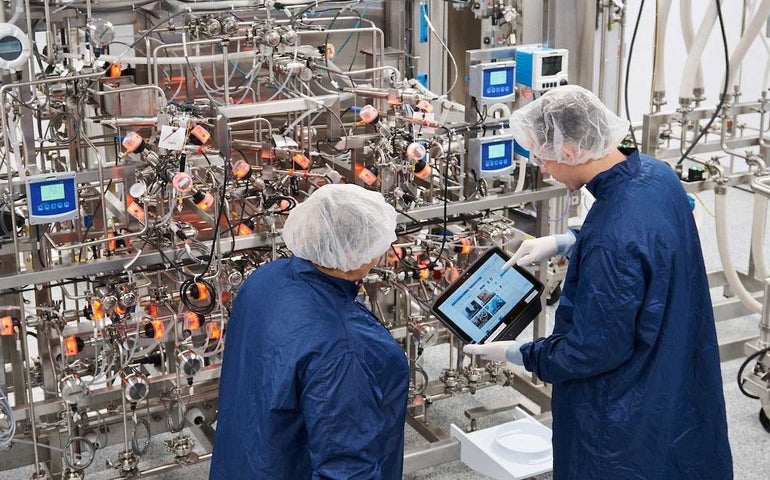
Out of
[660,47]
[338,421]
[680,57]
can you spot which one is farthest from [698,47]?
[680,57]

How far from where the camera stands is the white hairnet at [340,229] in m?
2.04

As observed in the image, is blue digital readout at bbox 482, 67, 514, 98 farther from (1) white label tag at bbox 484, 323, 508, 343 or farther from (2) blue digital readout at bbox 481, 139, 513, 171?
(1) white label tag at bbox 484, 323, 508, 343

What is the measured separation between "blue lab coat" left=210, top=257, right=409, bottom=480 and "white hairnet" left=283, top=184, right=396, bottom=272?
0.04m

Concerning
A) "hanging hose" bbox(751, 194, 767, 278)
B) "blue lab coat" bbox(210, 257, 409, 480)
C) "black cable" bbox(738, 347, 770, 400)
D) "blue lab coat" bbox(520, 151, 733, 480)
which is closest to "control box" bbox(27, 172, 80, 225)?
"blue lab coat" bbox(210, 257, 409, 480)

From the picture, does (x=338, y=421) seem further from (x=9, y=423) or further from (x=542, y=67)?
(x=542, y=67)

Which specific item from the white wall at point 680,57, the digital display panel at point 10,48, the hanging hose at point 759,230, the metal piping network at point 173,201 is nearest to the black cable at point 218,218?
the metal piping network at point 173,201

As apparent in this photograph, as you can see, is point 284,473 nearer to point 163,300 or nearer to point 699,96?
point 163,300

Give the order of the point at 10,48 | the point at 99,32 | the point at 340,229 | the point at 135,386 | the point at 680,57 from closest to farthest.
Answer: the point at 340,229
the point at 10,48
the point at 99,32
the point at 135,386
the point at 680,57

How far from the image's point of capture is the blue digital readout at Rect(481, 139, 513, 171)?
10.9 feet

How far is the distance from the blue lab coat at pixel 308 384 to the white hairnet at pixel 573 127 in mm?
657

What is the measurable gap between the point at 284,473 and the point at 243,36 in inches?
58.6

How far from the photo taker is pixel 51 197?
8.99ft

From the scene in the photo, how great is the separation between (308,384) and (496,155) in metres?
1.60

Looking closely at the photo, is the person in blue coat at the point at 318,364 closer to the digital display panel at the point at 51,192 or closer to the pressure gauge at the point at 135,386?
the digital display panel at the point at 51,192
